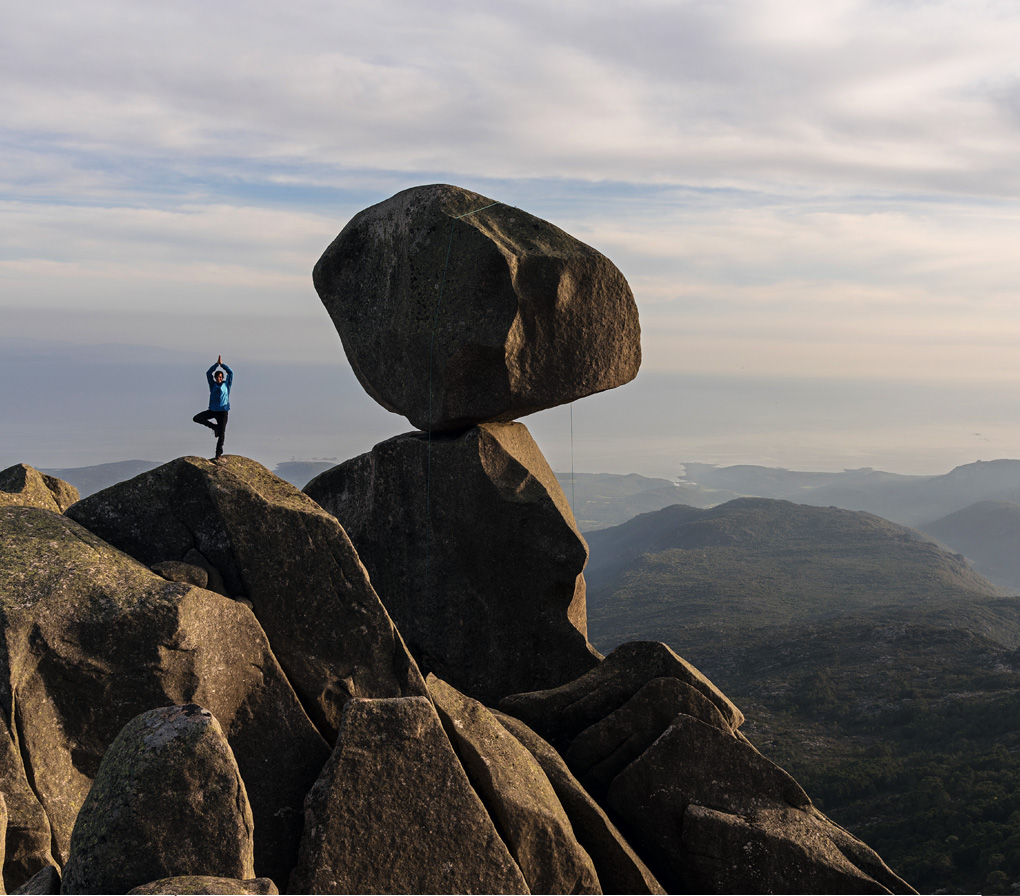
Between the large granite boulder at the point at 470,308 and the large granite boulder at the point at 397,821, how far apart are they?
1127 centimetres

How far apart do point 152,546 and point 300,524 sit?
102 inches

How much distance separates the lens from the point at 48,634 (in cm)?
1245

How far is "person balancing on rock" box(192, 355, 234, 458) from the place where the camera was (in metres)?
17.5

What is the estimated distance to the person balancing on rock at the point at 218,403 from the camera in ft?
57.3

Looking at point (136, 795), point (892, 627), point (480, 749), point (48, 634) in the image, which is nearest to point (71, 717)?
point (48, 634)

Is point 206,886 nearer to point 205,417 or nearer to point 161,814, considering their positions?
point 161,814

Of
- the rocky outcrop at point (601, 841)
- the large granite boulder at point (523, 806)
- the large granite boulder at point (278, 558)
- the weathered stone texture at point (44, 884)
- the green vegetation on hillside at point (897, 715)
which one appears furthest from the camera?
the green vegetation on hillside at point (897, 715)

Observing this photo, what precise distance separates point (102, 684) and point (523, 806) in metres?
6.39

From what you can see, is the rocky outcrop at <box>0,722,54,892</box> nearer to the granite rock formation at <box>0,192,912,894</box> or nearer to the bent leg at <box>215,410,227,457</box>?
the granite rock formation at <box>0,192,912,894</box>

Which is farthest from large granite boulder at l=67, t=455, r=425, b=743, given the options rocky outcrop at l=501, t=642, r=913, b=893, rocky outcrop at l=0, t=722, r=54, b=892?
rocky outcrop at l=501, t=642, r=913, b=893

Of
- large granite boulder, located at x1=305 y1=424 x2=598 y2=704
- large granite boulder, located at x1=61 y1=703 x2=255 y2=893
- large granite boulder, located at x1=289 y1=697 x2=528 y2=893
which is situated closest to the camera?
large granite boulder, located at x1=61 y1=703 x2=255 y2=893

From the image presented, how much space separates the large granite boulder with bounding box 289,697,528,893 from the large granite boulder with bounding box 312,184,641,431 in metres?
11.3

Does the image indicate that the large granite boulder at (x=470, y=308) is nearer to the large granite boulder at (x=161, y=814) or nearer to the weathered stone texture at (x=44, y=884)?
the large granite boulder at (x=161, y=814)

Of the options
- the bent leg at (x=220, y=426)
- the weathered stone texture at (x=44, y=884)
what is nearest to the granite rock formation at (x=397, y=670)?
the weathered stone texture at (x=44, y=884)
